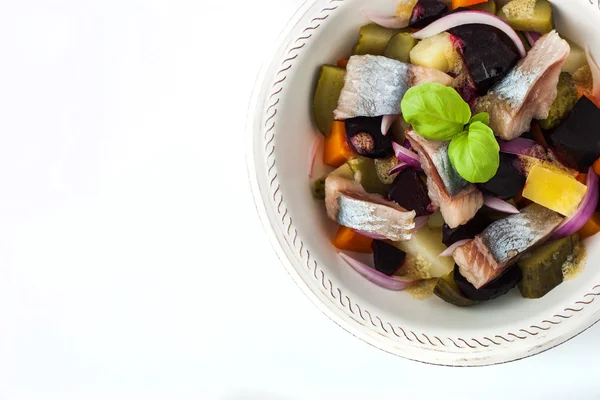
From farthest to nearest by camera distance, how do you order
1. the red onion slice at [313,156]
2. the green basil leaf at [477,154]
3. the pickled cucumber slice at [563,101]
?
1. the red onion slice at [313,156]
2. the pickled cucumber slice at [563,101]
3. the green basil leaf at [477,154]

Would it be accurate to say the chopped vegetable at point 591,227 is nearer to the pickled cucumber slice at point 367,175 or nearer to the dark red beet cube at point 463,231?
the dark red beet cube at point 463,231

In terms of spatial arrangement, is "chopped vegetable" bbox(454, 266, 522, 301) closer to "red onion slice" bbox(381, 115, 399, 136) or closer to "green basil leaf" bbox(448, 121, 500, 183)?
"green basil leaf" bbox(448, 121, 500, 183)

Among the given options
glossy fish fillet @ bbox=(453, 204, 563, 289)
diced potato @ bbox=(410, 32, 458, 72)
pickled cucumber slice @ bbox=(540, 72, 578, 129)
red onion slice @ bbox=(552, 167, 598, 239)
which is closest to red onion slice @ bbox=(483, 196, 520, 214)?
glossy fish fillet @ bbox=(453, 204, 563, 289)

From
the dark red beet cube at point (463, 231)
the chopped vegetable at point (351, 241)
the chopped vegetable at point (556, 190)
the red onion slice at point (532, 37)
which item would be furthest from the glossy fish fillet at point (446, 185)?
the red onion slice at point (532, 37)

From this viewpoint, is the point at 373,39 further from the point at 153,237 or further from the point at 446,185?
the point at 153,237

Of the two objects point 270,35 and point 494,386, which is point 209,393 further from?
point 270,35
